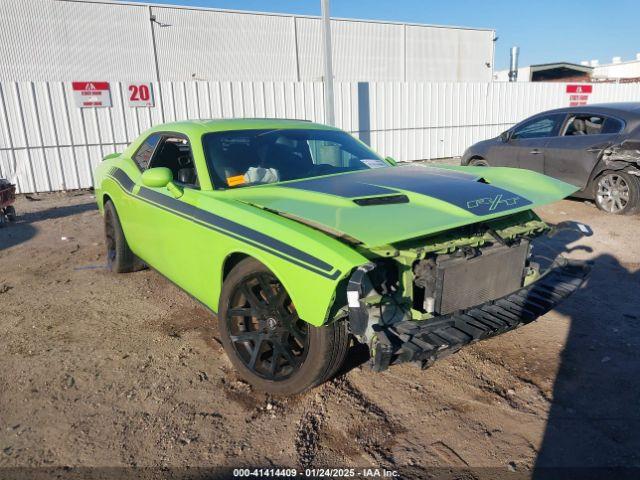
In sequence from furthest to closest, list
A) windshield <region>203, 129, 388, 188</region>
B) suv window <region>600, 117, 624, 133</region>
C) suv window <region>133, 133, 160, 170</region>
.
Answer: suv window <region>600, 117, 624, 133</region>, suv window <region>133, 133, 160, 170</region>, windshield <region>203, 129, 388, 188</region>

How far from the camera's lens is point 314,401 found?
2830 millimetres

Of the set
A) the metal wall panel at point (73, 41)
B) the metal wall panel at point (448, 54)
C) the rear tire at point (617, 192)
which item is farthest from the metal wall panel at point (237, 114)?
the metal wall panel at point (448, 54)

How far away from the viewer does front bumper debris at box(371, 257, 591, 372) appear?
2.30 meters

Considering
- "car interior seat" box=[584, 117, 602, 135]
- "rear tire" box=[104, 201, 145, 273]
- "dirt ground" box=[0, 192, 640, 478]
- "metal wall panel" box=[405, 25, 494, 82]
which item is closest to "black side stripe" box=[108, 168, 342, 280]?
"rear tire" box=[104, 201, 145, 273]

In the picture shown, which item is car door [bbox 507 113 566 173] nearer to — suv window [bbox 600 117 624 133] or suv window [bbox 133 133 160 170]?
suv window [bbox 600 117 624 133]

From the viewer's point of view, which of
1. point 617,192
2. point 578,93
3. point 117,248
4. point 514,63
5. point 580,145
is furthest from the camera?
point 514,63

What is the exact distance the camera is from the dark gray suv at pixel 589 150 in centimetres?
670

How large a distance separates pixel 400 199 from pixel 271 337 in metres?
1.12

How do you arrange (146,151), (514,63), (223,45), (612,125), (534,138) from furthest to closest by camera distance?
(514,63), (223,45), (534,138), (612,125), (146,151)

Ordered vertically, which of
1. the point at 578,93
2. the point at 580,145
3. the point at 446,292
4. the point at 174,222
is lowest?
the point at 446,292

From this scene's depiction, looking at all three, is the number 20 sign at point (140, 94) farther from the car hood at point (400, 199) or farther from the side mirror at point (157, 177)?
the car hood at point (400, 199)

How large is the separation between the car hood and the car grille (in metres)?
0.28

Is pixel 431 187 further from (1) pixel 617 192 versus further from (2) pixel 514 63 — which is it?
(2) pixel 514 63

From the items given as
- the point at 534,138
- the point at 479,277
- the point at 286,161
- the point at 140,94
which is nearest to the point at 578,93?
the point at 534,138
